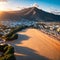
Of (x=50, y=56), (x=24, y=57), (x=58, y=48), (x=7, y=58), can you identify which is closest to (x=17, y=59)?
(x=24, y=57)

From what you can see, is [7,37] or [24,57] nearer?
[24,57]

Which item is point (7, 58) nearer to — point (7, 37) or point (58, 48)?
point (58, 48)

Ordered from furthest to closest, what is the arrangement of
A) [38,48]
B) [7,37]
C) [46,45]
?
[7,37], [46,45], [38,48]

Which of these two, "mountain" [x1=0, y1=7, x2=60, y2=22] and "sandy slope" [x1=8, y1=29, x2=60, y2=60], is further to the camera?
"mountain" [x1=0, y1=7, x2=60, y2=22]

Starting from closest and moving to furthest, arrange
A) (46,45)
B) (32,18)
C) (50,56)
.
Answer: (50,56)
(46,45)
(32,18)

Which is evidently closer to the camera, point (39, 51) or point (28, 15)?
point (39, 51)

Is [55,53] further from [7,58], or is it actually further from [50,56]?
[7,58]

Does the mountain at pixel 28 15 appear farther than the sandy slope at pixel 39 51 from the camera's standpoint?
Yes

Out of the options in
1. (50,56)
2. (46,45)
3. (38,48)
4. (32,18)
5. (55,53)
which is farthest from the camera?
(32,18)

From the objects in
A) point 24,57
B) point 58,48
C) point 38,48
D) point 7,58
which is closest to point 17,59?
point 24,57
